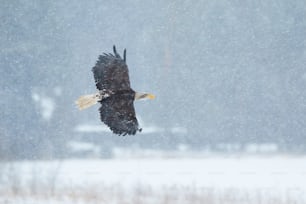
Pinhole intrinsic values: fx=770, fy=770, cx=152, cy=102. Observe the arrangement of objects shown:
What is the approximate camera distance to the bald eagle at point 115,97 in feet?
6.15

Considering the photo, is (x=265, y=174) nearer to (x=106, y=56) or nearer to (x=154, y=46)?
(x=154, y=46)

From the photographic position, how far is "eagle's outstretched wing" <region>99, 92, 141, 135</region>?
186 cm

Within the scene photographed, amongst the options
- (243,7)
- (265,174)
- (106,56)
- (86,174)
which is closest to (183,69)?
(243,7)

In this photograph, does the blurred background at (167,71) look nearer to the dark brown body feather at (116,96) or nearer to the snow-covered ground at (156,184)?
the snow-covered ground at (156,184)

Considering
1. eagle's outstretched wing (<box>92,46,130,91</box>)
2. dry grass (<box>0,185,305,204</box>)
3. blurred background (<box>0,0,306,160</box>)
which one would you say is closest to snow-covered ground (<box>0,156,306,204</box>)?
dry grass (<box>0,185,305,204</box>)

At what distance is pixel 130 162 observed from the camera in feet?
29.0

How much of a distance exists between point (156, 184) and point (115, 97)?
161 inches

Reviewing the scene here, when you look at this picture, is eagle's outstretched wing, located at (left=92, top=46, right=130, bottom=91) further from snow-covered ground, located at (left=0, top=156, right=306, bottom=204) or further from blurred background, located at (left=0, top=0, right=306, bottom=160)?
blurred background, located at (left=0, top=0, right=306, bottom=160)

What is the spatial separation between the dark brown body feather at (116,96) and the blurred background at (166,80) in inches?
240

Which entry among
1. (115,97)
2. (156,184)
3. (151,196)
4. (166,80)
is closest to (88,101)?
(115,97)

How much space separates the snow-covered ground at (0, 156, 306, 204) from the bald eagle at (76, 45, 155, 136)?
303 cm

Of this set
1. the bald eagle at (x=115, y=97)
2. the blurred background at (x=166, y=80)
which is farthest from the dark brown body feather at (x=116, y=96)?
the blurred background at (x=166, y=80)

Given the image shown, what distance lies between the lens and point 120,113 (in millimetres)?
1894

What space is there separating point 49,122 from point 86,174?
305cm
